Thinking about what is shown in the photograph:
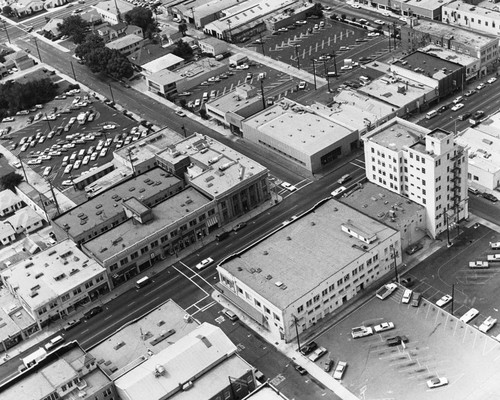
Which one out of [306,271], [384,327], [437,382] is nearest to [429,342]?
[384,327]

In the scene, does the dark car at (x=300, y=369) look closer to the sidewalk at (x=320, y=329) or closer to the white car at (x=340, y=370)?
the sidewalk at (x=320, y=329)

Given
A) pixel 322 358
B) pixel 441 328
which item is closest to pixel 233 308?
pixel 322 358

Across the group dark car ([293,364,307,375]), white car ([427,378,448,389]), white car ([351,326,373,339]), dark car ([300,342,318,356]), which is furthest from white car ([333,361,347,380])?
white car ([427,378,448,389])

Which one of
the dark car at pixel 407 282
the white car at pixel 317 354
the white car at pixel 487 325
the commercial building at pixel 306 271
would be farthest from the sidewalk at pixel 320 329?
the white car at pixel 487 325

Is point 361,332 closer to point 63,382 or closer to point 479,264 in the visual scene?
point 479,264

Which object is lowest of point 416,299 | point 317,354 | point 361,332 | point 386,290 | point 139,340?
point 317,354

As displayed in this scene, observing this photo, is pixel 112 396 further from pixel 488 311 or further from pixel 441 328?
pixel 488 311

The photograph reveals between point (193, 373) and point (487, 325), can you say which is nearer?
point (193, 373)
